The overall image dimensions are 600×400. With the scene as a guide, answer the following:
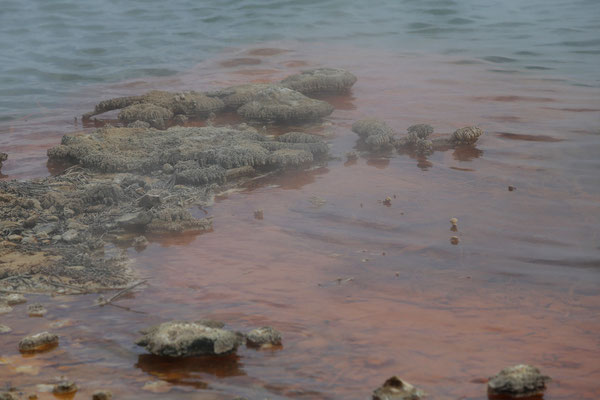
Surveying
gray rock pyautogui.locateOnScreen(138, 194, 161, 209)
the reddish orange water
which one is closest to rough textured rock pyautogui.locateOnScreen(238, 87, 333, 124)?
the reddish orange water

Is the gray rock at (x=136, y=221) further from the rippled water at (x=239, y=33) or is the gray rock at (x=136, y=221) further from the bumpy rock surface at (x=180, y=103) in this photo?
the rippled water at (x=239, y=33)

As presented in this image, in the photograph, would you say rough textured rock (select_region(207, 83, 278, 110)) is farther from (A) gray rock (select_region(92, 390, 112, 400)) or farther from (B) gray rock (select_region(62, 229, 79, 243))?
(A) gray rock (select_region(92, 390, 112, 400))

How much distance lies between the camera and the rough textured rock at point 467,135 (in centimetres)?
570

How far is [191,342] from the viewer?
2734mm

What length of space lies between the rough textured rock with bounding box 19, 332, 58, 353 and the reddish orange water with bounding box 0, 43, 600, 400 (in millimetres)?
46

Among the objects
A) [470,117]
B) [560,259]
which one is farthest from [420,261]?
[470,117]

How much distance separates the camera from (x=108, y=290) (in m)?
3.41

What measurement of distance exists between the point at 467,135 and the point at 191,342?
3687 mm

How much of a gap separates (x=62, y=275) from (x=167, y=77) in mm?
6795

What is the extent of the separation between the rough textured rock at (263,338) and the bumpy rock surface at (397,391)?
58 centimetres

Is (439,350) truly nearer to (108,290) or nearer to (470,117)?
(108,290)

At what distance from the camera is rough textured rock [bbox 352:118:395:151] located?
5.69m

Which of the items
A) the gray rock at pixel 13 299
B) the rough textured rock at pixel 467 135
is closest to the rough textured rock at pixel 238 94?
the rough textured rock at pixel 467 135

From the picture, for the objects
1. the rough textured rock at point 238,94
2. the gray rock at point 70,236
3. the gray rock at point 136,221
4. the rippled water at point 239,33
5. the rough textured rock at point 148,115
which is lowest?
the gray rock at point 70,236
